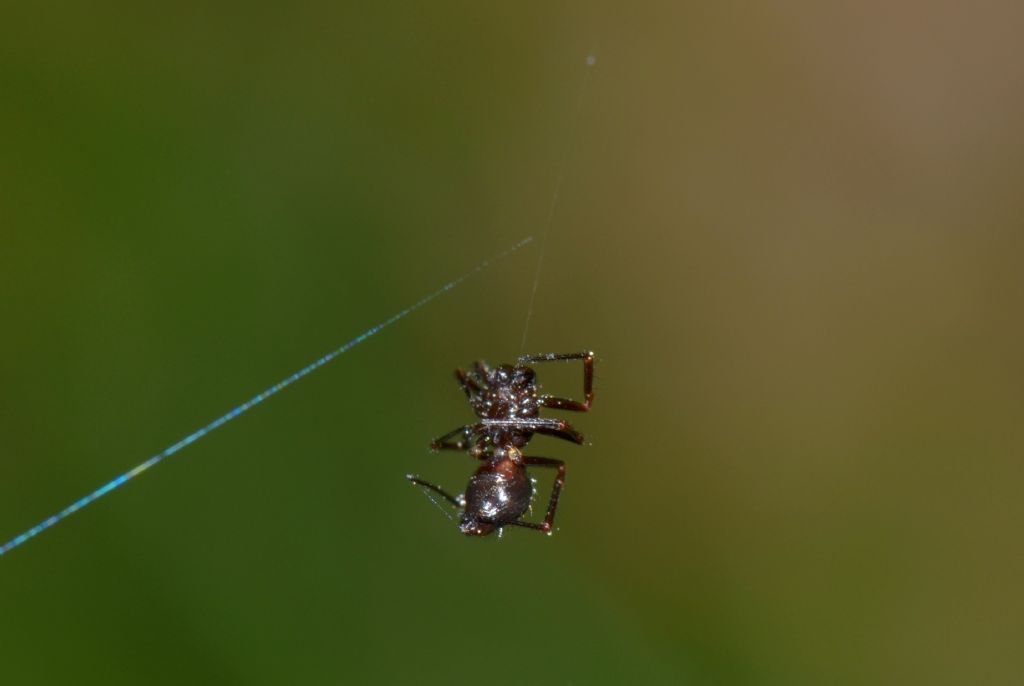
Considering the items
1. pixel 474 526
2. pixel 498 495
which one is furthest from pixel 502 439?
pixel 474 526

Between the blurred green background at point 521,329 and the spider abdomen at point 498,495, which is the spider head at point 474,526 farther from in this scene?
the blurred green background at point 521,329

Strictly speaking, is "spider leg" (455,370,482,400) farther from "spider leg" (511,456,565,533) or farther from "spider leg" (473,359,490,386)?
"spider leg" (511,456,565,533)

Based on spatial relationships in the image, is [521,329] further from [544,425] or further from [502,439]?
[544,425]

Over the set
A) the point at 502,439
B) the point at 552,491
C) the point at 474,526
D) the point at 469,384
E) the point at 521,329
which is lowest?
the point at 474,526

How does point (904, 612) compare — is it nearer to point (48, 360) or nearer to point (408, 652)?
point (408, 652)

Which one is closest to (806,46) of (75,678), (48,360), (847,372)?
(847,372)

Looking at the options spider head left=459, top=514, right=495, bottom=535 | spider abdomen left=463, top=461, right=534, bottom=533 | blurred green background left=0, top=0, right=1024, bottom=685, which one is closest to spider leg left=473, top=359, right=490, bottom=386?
spider abdomen left=463, top=461, right=534, bottom=533

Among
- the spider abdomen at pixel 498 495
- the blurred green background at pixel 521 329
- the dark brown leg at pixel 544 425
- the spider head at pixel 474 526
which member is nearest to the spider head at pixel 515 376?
the dark brown leg at pixel 544 425
